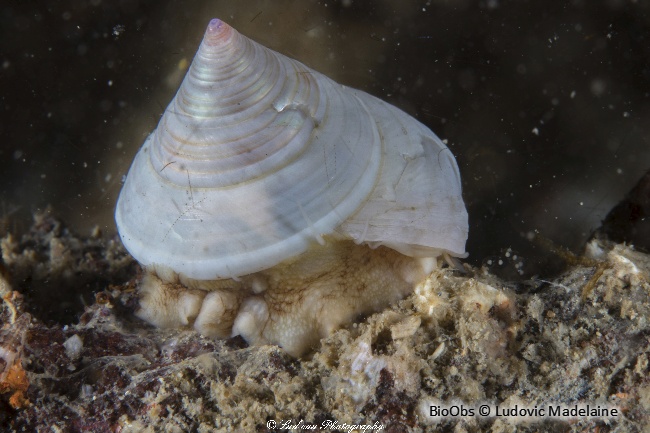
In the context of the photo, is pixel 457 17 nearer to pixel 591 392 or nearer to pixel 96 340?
pixel 591 392

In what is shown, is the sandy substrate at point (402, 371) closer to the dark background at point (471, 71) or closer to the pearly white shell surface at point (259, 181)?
the pearly white shell surface at point (259, 181)

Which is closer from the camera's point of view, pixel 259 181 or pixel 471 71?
pixel 259 181

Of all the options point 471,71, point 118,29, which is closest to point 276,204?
point 471,71

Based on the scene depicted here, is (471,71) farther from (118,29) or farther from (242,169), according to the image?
(118,29)

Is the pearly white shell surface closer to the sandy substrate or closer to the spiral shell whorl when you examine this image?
the spiral shell whorl

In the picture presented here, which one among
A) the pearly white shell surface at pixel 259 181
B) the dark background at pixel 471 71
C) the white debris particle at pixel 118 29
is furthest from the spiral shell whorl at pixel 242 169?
the white debris particle at pixel 118 29

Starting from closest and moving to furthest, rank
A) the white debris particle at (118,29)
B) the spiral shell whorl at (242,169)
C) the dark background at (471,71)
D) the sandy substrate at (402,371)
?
the sandy substrate at (402,371)
the spiral shell whorl at (242,169)
the dark background at (471,71)
the white debris particle at (118,29)

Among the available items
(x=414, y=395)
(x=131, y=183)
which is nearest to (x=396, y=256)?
(x=414, y=395)
